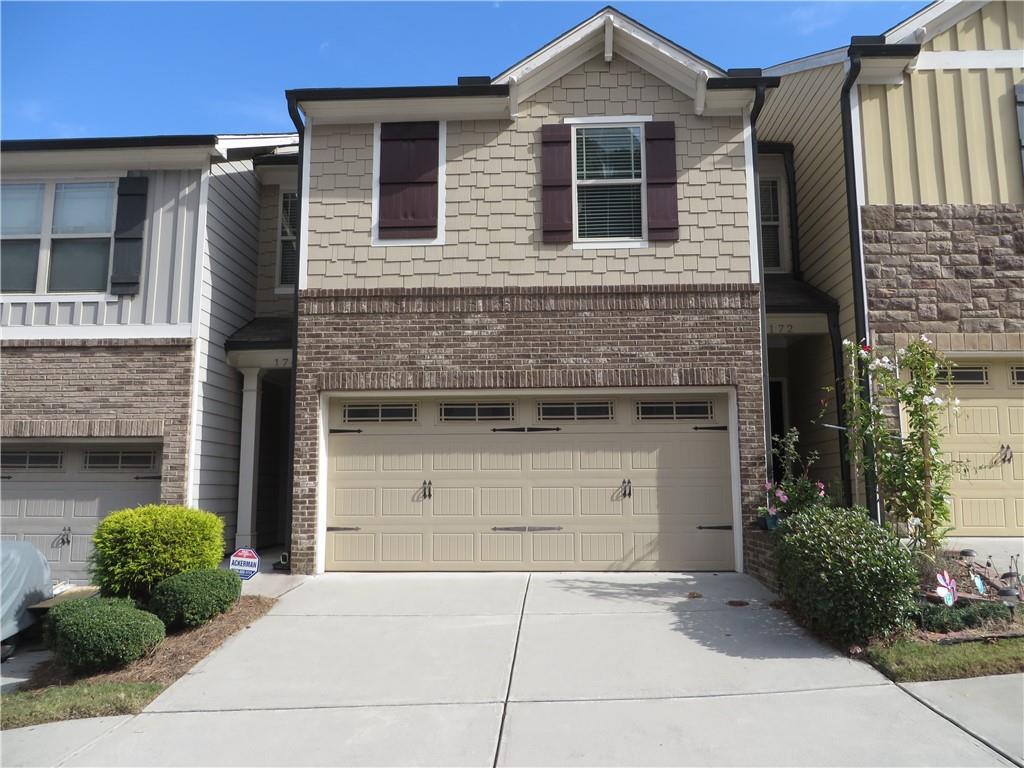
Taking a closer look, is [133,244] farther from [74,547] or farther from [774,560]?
[774,560]

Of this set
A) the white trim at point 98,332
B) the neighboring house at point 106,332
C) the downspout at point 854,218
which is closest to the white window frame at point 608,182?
the downspout at point 854,218

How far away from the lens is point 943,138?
9.98 metres

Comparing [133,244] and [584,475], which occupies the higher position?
[133,244]

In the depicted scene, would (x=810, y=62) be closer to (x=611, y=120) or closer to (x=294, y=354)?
(x=611, y=120)

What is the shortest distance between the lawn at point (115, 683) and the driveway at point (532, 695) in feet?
0.57

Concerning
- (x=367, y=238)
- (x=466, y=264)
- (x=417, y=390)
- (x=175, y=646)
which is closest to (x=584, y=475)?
(x=417, y=390)

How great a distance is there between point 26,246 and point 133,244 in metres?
1.50

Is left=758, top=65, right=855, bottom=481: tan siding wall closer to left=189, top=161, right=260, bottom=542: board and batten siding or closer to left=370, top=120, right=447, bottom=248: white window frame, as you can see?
left=370, top=120, right=447, bottom=248: white window frame

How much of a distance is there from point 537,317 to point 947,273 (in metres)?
5.07

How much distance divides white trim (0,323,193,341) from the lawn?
414cm

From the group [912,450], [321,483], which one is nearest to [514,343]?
[321,483]

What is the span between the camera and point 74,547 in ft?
33.4

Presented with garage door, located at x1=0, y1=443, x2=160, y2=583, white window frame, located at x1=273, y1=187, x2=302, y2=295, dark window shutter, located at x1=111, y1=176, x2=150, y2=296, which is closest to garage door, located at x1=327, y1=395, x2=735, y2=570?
garage door, located at x1=0, y1=443, x2=160, y2=583

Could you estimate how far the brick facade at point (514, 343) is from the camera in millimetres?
9516
